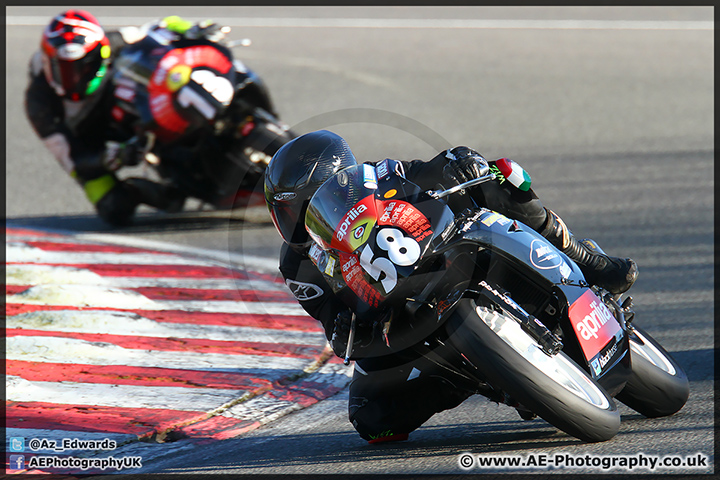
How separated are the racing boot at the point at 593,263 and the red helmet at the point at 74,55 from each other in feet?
16.6

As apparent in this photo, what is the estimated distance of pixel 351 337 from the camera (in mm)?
3453

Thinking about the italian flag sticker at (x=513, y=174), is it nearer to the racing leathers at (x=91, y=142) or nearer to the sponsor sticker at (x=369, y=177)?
the sponsor sticker at (x=369, y=177)

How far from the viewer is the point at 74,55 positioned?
Result: 7.54 metres

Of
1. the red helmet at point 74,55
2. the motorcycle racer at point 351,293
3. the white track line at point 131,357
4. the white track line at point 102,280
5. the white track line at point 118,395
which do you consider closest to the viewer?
the motorcycle racer at point 351,293

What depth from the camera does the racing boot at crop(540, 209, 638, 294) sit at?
152 inches

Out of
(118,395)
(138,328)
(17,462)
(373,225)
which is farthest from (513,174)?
(138,328)

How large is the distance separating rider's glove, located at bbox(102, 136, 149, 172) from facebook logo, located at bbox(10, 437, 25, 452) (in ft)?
13.1

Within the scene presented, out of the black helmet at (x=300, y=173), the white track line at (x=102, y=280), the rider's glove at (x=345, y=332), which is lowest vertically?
the white track line at (x=102, y=280)

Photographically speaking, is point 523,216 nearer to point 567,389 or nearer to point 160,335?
point 567,389

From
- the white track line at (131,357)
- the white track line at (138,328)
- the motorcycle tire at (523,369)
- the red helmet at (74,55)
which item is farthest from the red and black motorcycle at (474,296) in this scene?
the red helmet at (74,55)

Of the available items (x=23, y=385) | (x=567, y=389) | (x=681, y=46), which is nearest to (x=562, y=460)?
(x=567, y=389)

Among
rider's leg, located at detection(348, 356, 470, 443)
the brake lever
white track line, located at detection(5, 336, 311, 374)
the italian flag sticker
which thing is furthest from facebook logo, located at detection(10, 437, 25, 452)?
the italian flag sticker

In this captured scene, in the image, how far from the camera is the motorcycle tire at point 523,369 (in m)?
3.16

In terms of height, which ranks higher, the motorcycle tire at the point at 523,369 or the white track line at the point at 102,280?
the motorcycle tire at the point at 523,369
